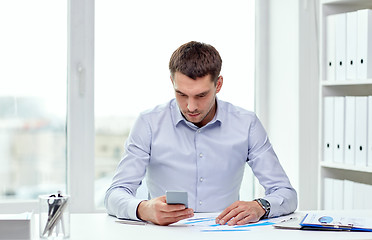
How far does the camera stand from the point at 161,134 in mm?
2438

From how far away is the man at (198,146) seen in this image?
2.29 m

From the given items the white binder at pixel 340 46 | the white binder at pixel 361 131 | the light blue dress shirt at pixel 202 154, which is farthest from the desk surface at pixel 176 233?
the white binder at pixel 340 46

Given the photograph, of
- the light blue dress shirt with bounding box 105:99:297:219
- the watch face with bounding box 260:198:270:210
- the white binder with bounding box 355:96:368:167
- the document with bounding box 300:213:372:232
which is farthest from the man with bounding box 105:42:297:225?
the white binder with bounding box 355:96:368:167

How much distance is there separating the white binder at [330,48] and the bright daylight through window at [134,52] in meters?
0.69

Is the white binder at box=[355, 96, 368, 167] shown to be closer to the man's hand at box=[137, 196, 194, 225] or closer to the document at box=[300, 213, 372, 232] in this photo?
the document at box=[300, 213, 372, 232]

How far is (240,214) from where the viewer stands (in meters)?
1.99

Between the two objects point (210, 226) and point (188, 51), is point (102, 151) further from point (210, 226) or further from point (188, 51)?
point (210, 226)

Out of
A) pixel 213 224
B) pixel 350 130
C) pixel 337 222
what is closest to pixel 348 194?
pixel 350 130

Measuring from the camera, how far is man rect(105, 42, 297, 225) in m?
2.29

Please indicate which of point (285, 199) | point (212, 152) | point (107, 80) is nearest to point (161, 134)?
point (212, 152)

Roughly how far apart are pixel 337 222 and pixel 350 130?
1213 millimetres

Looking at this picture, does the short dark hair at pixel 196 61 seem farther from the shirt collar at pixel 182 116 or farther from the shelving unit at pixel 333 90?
the shelving unit at pixel 333 90

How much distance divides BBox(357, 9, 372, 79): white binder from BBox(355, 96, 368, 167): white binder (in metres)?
0.14

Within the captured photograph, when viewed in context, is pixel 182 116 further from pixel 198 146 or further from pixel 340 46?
pixel 340 46
